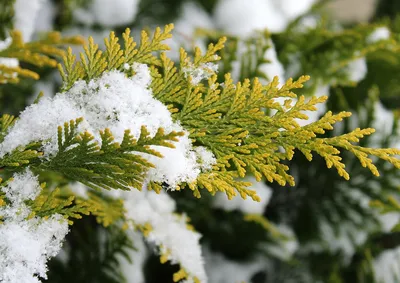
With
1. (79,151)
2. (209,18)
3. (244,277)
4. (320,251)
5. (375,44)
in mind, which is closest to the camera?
(79,151)

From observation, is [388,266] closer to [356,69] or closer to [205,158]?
[356,69]

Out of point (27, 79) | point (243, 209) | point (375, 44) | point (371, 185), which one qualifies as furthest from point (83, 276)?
point (375, 44)

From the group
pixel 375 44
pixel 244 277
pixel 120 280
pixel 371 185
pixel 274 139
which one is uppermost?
pixel 375 44

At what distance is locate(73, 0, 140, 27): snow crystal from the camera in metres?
1.83

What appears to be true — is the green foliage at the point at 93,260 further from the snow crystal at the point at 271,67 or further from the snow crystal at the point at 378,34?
the snow crystal at the point at 378,34

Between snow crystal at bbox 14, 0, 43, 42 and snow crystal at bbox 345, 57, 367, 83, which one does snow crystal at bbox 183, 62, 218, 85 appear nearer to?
snow crystal at bbox 14, 0, 43, 42

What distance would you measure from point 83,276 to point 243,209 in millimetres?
623

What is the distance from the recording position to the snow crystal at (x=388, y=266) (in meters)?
1.62

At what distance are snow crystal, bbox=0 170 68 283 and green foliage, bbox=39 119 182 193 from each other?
6 centimetres

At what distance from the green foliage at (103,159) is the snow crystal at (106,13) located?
1.17 m

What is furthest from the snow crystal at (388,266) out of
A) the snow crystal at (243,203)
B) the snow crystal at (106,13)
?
the snow crystal at (106,13)

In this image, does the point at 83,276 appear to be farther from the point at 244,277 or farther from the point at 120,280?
the point at 244,277

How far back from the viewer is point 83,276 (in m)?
1.35

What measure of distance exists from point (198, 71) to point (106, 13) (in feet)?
3.66
